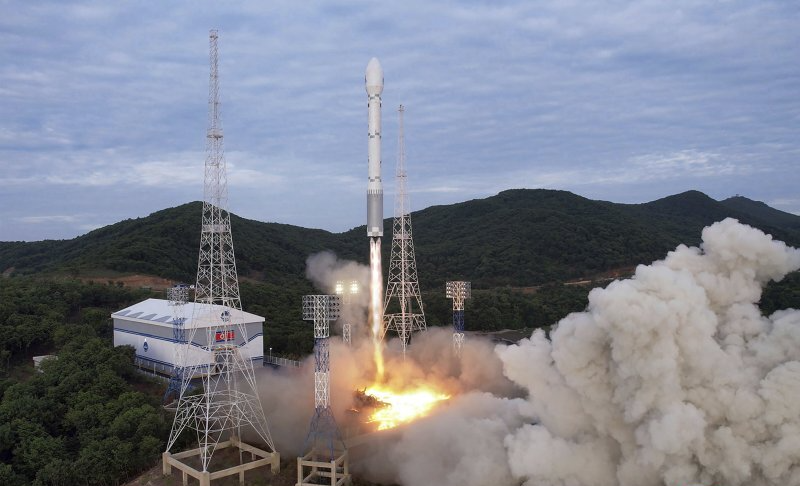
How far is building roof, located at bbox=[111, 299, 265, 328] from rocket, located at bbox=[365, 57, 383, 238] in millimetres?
10744

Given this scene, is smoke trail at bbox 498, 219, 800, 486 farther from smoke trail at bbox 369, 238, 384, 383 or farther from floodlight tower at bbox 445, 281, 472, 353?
floodlight tower at bbox 445, 281, 472, 353

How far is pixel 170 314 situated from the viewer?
4672 cm

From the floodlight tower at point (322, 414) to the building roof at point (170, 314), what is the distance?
10.8 metres

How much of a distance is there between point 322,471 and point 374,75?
23947mm

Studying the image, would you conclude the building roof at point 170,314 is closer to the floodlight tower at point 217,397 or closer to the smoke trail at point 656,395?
the floodlight tower at point 217,397

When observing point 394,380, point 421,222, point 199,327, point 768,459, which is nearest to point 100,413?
point 199,327

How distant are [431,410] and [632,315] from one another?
654 inches

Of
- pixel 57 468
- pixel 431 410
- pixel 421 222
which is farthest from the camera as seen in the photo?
pixel 421 222

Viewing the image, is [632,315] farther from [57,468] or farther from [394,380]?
[57,468]

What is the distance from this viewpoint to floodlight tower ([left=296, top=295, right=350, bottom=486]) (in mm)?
30016

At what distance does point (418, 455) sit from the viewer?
29.9 meters

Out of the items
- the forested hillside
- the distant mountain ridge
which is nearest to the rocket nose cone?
the forested hillside

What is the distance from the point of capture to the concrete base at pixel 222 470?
1189 inches

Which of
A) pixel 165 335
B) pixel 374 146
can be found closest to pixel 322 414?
pixel 374 146
